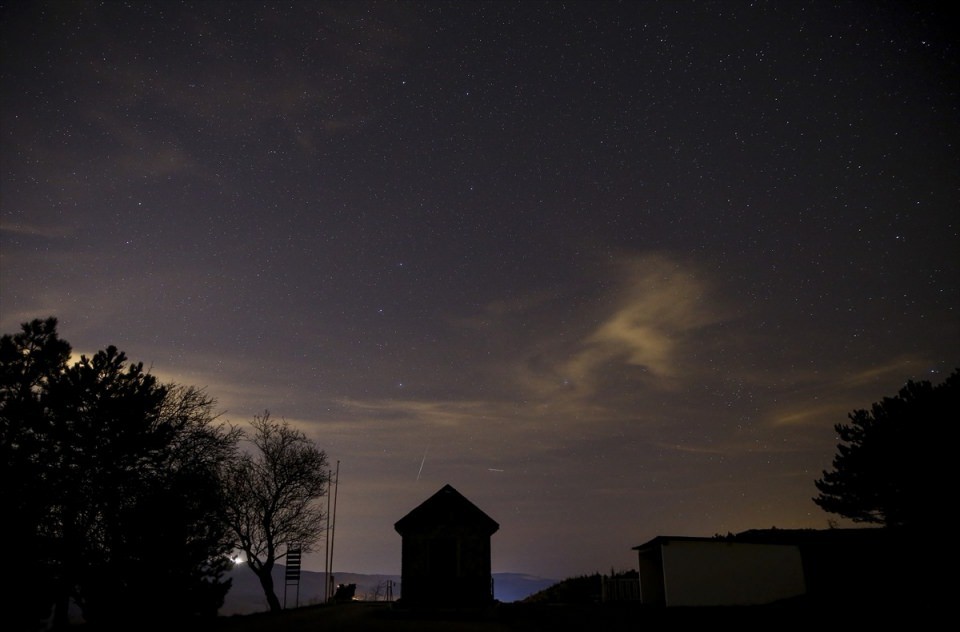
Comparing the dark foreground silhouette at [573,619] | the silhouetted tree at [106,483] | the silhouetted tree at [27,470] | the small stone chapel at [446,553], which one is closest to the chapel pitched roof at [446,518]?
the small stone chapel at [446,553]

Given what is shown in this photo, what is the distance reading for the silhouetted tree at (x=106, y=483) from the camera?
905 inches

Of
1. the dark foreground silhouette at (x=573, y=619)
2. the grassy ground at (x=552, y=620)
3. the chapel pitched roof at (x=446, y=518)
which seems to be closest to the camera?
the dark foreground silhouette at (x=573, y=619)

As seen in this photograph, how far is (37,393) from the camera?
86.7 feet

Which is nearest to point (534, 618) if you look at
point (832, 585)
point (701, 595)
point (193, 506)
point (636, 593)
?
point (701, 595)

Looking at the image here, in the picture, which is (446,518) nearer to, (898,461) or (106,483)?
(106,483)

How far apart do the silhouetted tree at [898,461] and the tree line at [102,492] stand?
36411mm

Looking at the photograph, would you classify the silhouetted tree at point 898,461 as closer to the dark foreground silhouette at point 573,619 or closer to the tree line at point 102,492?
the dark foreground silhouette at point 573,619

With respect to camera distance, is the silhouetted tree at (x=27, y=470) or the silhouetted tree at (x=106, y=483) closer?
the silhouetted tree at (x=27, y=470)

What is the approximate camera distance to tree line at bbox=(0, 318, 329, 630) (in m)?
22.0

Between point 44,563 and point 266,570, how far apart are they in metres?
15.4

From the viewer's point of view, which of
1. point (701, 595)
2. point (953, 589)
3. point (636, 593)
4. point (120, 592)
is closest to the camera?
point (120, 592)

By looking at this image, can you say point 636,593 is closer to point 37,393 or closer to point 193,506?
point 193,506

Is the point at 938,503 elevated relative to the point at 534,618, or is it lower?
elevated

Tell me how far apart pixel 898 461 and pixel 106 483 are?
42.2 meters
